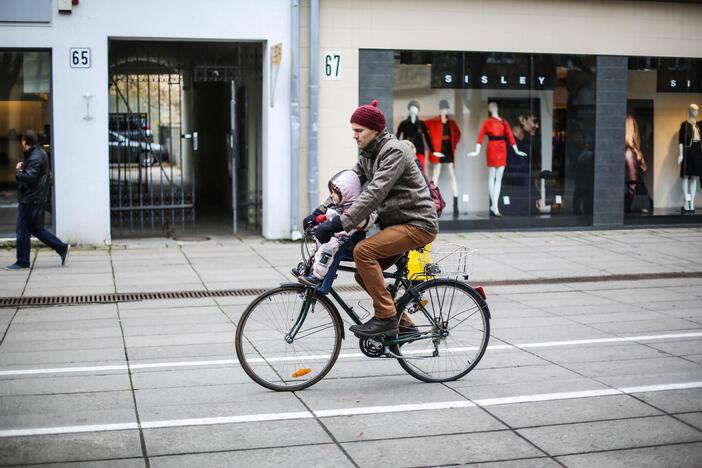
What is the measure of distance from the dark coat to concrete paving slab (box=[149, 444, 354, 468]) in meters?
7.66

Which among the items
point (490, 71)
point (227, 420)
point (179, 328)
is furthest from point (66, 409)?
point (490, 71)

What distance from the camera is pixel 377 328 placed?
6.55m

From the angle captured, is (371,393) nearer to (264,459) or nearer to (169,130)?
(264,459)

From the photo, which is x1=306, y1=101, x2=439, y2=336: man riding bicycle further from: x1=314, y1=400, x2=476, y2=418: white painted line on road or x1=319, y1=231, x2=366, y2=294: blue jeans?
x1=314, y1=400, x2=476, y2=418: white painted line on road

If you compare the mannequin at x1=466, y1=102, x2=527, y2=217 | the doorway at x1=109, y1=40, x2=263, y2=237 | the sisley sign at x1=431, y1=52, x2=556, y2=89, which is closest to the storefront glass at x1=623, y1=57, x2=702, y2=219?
the sisley sign at x1=431, y1=52, x2=556, y2=89

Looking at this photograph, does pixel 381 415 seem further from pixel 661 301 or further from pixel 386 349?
pixel 661 301

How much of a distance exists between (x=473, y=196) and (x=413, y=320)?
1042 centimetres

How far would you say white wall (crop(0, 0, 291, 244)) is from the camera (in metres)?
14.0

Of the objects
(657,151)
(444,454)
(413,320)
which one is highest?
(657,151)

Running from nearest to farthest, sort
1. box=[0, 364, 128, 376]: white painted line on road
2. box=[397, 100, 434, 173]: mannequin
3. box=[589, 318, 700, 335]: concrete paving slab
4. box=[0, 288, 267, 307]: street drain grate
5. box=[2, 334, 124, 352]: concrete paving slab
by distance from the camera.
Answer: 1. box=[0, 364, 128, 376]: white painted line on road
2. box=[2, 334, 124, 352]: concrete paving slab
3. box=[589, 318, 700, 335]: concrete paving slab
4. box=[0, 288, 267, 307]: street drain grate
5. box=[397, 100, 434, 173]: mannequin

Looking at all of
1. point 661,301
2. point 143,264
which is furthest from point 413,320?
point 143,264

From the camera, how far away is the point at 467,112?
16.8 m

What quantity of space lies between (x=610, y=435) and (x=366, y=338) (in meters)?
1.80

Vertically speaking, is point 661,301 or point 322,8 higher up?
point 322,8
